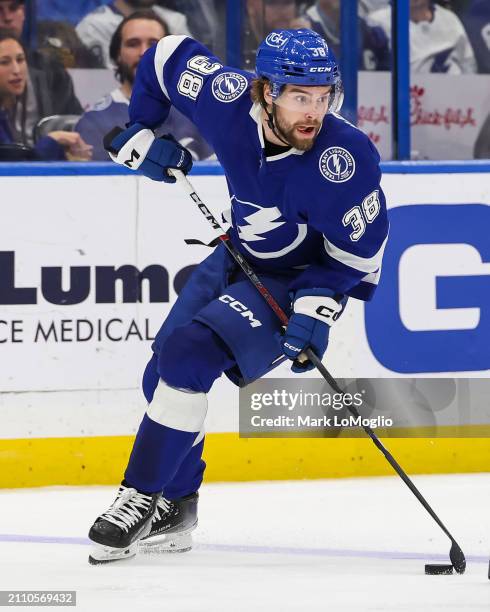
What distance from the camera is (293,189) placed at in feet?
9.09

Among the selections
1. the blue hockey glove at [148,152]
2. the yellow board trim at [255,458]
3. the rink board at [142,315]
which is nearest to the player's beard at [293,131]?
the blue hockey glove at [148,152]

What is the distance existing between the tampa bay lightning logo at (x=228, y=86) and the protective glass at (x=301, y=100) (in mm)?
239

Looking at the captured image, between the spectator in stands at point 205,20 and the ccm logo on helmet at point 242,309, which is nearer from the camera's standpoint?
the ccm logo on helmet at point 242,309

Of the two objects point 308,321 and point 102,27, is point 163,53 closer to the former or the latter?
point 308,321

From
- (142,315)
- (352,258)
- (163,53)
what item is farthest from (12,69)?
Result: (352,258)

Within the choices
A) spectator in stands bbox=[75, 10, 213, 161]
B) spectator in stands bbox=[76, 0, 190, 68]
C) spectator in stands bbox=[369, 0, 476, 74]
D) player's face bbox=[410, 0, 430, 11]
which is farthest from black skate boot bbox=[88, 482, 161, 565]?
player's face bbox=[410, 0, 430, 11]

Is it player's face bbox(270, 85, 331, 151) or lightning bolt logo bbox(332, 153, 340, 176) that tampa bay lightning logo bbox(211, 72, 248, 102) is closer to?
player's face bbox(270, 85, 331, 151)

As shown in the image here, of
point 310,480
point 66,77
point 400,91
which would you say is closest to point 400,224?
point 400,91

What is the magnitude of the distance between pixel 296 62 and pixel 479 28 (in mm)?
2084

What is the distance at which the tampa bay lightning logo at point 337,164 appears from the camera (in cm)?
272

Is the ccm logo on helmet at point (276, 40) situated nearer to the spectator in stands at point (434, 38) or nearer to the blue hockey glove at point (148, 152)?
the blue hockey glove at point (148, 152)

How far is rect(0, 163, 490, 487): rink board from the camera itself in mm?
3912

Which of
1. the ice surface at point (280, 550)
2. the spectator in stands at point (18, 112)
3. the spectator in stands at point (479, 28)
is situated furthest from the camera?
the spectator in stands at point (479, 28)

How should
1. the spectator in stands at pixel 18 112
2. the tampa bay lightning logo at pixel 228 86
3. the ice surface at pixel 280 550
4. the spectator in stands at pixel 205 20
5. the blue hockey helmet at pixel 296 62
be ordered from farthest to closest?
1. the spectator in stands at pixel 205 20
2. the spectator in stands at pixel 18 112
3. the tampa bay lightning logo at pixel 228 86
4. the blue hockey helmet at pixel 296 62
5. the ice surface at pixel 280 550
